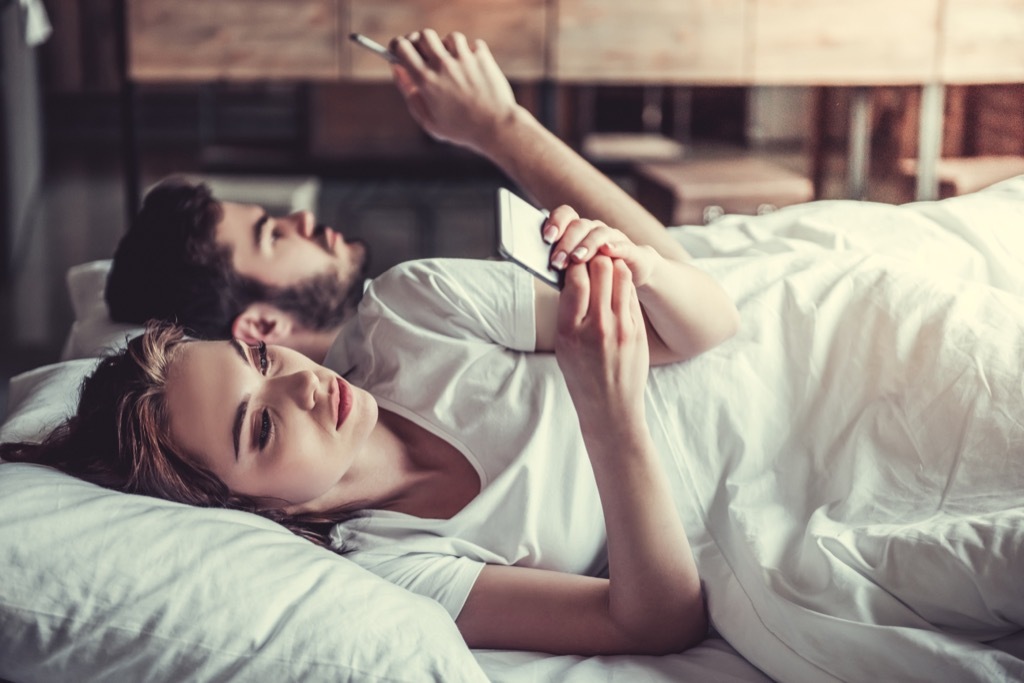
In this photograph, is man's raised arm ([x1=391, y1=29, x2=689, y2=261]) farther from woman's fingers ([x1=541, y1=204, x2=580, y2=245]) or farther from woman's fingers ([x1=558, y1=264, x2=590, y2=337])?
woman's fingers ([x1=558, y1=264, x2=590, y2=337])

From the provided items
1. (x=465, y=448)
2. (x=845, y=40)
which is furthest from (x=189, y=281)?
(x=845, y=40)

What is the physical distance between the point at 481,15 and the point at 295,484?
2.33 m

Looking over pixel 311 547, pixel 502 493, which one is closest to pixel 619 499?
pixel 502 493

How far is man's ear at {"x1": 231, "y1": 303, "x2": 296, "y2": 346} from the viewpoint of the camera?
66.4 inches

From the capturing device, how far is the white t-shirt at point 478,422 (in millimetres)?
1105

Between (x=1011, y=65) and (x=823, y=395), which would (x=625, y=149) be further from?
(x=823, y=395)

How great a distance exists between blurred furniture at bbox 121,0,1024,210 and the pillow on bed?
7.95 feet

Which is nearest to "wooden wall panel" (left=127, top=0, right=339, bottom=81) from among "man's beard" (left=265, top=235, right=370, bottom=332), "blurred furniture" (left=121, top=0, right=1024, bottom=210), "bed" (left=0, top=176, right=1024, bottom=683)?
"blurred furniture" (left=121, top=0, right=1024, bottom=210)

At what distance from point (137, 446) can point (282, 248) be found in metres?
0.74

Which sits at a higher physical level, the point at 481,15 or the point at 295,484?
the point at 481,15

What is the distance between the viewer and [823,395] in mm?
1147

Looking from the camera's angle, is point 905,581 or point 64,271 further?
point 64,271

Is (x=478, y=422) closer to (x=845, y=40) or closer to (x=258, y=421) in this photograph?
(x=258, y=421)

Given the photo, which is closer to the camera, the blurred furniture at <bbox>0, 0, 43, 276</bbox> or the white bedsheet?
the white bedsheet
